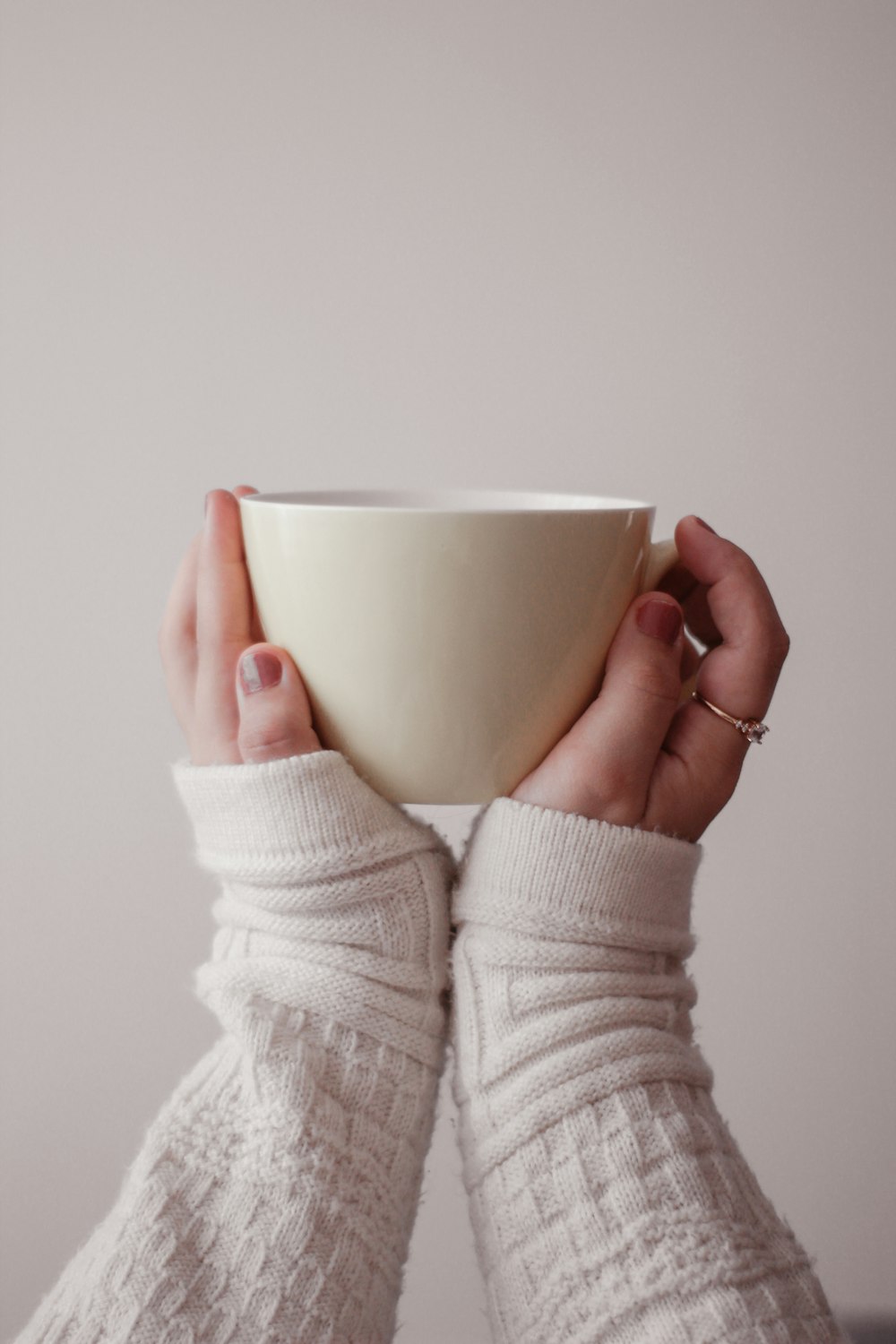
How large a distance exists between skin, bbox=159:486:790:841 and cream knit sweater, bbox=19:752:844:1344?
20mm

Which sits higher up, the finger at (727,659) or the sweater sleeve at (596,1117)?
the finger at (727,659)

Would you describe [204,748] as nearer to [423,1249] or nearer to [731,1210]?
[731,1210]

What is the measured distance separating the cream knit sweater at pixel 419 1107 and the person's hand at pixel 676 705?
0.02 metres

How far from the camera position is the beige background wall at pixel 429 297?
4.41 feet

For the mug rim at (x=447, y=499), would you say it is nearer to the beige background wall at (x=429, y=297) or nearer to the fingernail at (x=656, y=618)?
the fingernail at (x=656, y=618)

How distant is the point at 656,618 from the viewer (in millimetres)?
596

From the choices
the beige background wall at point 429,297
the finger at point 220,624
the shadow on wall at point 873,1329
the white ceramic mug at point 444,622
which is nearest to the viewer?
the white ceramic mug at point 444,622

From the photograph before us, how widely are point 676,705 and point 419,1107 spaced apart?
25 centimetres

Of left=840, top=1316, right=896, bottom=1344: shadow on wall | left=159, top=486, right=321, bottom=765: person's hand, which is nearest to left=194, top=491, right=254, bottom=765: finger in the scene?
left=159, top=486, right=321, bottom=765: person's hand

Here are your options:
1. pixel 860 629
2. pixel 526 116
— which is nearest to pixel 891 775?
pixel 860 629

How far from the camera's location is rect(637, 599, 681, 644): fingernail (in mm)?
596

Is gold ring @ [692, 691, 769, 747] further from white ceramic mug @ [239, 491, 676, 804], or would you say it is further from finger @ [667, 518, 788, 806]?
white ceramic mug @ [239, 491, 676, 804]

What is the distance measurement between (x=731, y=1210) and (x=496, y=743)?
0.80 ft

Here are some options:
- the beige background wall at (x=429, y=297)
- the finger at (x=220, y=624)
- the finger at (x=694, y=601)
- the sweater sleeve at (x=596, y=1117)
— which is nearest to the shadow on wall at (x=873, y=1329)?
the beige background wall at (x=429, y=297)
